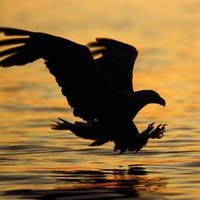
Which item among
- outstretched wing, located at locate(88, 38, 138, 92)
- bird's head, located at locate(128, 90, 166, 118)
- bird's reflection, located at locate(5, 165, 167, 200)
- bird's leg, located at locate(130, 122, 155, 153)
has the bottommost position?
bird's reflection, located at locate(5, 165, 167, 200)

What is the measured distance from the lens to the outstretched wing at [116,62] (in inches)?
592

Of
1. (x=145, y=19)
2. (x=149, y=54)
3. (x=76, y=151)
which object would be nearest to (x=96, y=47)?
(x=76, y=151)

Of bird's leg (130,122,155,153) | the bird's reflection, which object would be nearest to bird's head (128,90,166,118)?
bird's leg (130,122,155,153)

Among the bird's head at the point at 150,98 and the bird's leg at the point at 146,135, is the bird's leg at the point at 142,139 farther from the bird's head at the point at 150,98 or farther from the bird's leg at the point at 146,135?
the bird's head at the point at 150,98

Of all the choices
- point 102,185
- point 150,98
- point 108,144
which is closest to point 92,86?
point 150,98

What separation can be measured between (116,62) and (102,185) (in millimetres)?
2780

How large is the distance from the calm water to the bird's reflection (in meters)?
0.01

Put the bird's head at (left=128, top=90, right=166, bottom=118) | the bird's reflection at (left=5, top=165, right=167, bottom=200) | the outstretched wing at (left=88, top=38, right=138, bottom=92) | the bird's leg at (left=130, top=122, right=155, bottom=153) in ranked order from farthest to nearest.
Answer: the outstretched wing at (left=88, top=38, right=138, bottom=92) → the bird's head at (left=128, top=90, right=166, bottom=118) → the bird's leg at (left=130, top=122, right=155, bottom=153) → the bird's reflection at (left=5, top=165, right=167, bottom=200)

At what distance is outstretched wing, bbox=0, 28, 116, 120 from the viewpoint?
1329 centimetres

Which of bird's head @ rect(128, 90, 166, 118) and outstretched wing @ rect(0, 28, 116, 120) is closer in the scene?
outstretched wing @ rect(0, 28, 116, 120)

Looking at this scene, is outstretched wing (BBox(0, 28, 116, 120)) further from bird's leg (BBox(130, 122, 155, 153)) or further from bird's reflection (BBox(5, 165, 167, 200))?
bird's reflection (BBox(5, 165, 167, 200))

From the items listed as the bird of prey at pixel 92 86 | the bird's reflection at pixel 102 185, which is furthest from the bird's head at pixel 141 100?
the bird's reflection at pixel 102 185

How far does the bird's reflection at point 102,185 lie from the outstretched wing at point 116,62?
1335 millimetres

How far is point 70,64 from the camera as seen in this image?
1352 cm
